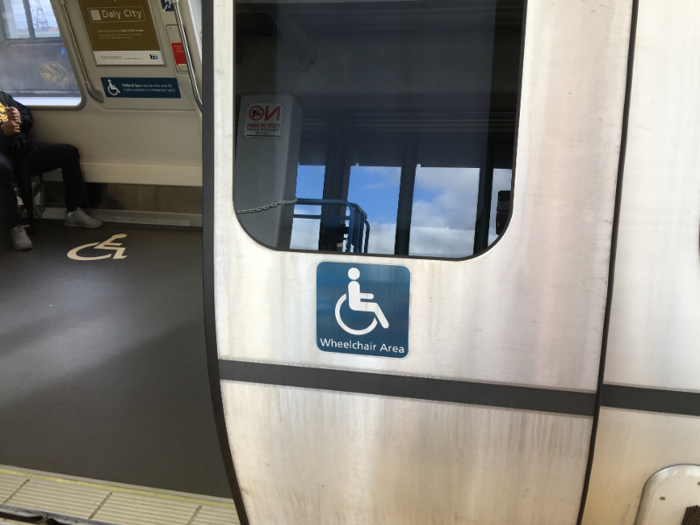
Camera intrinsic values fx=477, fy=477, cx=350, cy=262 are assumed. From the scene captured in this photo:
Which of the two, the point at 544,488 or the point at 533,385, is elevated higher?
the point at 533,385

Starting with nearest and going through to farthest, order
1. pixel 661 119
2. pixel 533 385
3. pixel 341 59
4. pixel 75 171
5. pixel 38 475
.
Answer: pixel 661 119
pixel 533 385
pixel 341 59
pixel 38 475
pixel 75 171

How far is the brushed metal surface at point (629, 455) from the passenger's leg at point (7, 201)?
550 cm

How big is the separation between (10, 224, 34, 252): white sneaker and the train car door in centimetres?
458

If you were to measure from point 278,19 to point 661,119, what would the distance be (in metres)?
0.89

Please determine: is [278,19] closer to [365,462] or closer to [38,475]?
[365,462]

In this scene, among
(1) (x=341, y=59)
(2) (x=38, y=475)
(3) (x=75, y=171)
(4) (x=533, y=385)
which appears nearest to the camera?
(4) (x=533, y=385)

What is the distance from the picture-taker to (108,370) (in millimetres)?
2803

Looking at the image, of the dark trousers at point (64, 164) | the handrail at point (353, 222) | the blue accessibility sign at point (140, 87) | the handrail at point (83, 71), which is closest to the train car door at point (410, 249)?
the handrail at point (353, 222)

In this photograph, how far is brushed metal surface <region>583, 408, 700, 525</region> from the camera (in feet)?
3.61

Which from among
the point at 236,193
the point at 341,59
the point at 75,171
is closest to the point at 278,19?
the point at 341,59

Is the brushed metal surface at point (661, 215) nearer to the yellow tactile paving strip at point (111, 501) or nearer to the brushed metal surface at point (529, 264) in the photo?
the brushed metal surface at point (529, 264)

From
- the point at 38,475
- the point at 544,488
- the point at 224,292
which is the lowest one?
the point at 38,475

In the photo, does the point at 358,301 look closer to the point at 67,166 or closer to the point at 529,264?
the point at 529,264

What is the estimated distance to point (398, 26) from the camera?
3.87ft
